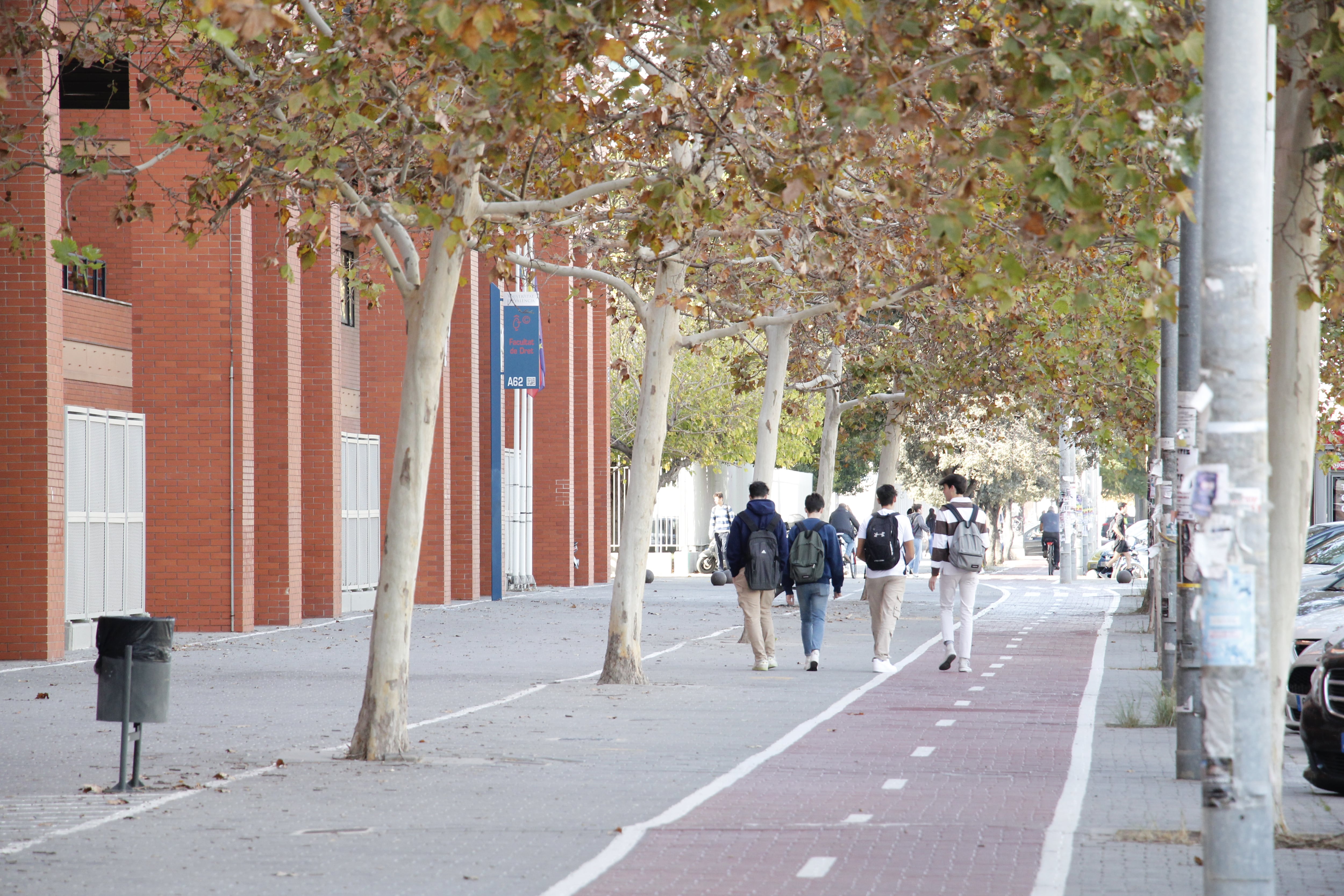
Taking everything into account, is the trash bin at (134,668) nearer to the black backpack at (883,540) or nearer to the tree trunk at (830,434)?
the black backpack at (883,540)

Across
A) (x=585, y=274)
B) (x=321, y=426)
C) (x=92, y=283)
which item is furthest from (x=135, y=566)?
(x=585, y=274)

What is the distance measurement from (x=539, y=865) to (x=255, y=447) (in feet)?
56.7

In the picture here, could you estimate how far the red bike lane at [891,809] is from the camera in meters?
7.55

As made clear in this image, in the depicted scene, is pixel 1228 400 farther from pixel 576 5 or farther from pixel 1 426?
pixel 1 426

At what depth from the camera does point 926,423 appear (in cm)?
4356

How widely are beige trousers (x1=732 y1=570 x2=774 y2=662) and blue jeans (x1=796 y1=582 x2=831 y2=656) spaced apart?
326 mm

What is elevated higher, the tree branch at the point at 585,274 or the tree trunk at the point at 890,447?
the tree branch at the point at 585,274

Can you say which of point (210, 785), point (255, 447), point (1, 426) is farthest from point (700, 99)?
point (255, 447)

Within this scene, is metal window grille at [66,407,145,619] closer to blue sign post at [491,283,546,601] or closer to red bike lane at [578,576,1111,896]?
red bike lane at [578,576,1111,896]

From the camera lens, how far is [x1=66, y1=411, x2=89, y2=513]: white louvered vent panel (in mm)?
20109

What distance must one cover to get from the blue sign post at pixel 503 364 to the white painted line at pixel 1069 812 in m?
16.3

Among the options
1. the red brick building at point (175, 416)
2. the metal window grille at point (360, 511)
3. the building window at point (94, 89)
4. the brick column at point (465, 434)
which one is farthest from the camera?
the brick column at point (465, 434)

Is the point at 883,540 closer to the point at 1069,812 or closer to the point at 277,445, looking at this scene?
the point at 1069,812

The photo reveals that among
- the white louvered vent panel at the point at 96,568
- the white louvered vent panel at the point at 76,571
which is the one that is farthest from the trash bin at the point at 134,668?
the white louvered vent panel at the point at 96,568
